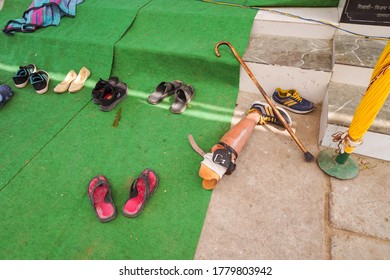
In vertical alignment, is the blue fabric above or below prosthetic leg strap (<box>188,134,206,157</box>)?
above

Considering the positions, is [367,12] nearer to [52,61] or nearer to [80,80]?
[80,80]

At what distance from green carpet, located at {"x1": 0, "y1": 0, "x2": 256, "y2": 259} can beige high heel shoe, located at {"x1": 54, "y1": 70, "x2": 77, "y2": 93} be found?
0.10 meters

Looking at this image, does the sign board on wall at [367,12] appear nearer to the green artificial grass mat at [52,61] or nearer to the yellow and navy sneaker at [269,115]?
the yellow and navy sneaker at [269,115]

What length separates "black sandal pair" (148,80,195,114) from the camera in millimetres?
2449

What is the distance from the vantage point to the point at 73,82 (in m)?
2.83

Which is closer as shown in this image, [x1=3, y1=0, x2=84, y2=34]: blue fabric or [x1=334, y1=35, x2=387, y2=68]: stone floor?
[x1=334, y1=35, x2=387, y2=68]: stone floor

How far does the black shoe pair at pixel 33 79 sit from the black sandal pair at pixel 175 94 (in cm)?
125

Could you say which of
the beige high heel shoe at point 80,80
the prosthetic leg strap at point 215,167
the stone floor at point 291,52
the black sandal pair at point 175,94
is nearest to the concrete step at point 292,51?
the stone floor at point 291,52

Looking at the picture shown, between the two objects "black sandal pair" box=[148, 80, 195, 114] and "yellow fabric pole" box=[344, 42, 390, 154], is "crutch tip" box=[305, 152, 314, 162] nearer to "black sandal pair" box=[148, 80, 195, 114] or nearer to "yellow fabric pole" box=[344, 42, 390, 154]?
"yellow fabric pole" box=[344, 42, 390, 154]

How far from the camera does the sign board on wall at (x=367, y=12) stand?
2230mm

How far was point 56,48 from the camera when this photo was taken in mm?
3068

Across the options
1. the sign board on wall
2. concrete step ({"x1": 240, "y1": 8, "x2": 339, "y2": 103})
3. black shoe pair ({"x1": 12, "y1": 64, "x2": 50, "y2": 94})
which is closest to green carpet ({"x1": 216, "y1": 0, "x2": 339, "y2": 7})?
concrete step ({"x1": 240, "y1": 8, "x2": 339, "y2": 103})

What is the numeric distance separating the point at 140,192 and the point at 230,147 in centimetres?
75
